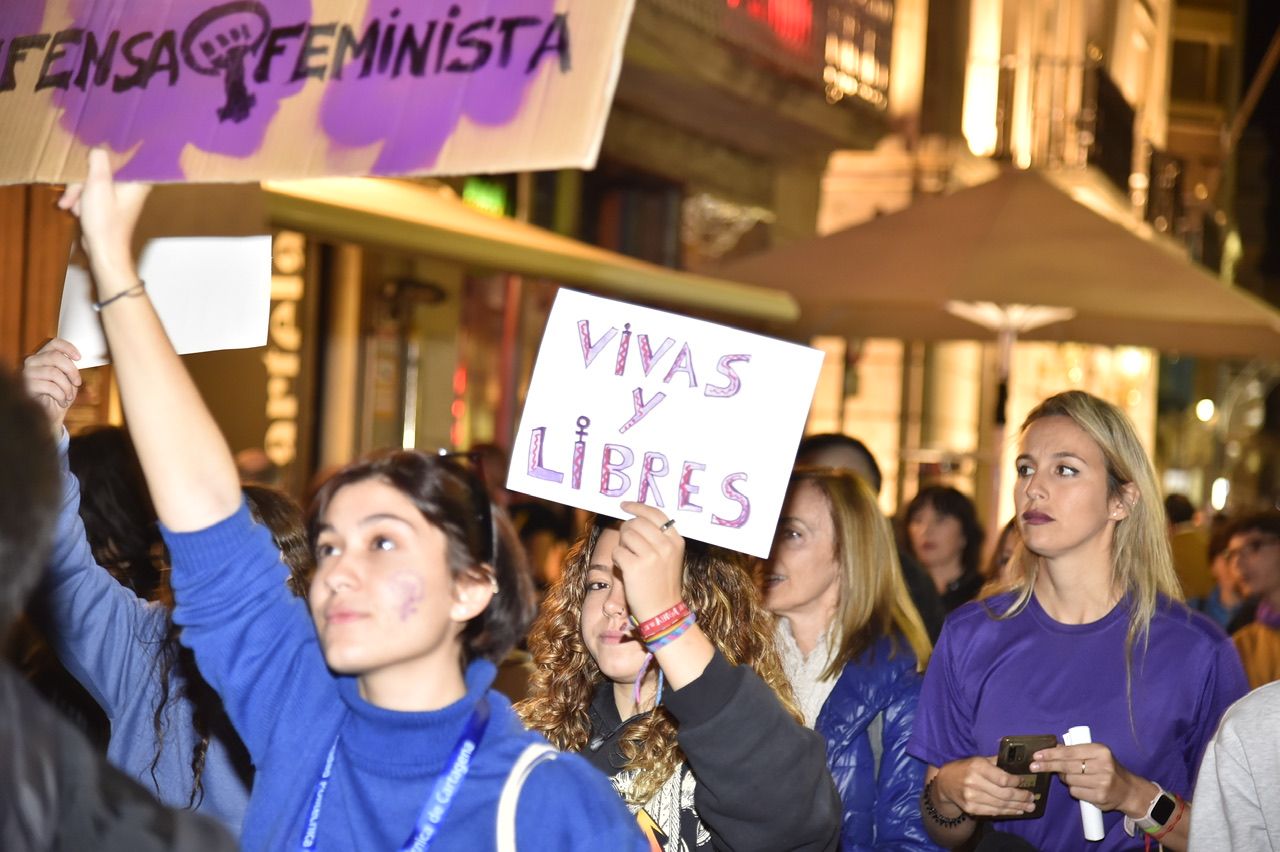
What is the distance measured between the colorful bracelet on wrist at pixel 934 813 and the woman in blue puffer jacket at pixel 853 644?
0.05m

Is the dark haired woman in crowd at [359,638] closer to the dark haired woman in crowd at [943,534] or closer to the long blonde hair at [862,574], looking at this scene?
the long blonde hair at [862,574]

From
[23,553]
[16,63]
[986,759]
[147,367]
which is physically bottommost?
[986,759]

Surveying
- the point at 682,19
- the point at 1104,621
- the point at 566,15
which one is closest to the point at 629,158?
the point at 682,19

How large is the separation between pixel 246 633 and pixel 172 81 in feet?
3.64

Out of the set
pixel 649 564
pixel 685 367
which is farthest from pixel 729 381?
pixel 649 564

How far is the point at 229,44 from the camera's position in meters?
3.07

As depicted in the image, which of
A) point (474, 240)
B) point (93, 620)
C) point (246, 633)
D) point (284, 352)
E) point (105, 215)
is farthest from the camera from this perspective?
point (284, 352)

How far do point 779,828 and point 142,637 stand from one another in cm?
145

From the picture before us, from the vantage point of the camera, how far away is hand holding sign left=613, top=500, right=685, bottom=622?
279cm

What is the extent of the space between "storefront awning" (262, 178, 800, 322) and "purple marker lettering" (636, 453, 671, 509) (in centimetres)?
274

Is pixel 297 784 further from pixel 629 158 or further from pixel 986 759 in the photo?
pixel 629 158

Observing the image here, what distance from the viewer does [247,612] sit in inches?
103

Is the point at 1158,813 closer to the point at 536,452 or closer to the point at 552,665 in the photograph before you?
the point at 552,665

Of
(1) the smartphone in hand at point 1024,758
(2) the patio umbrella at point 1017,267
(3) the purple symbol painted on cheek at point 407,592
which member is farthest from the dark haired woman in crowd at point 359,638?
(2) the patio umbrella at point 1017,267
